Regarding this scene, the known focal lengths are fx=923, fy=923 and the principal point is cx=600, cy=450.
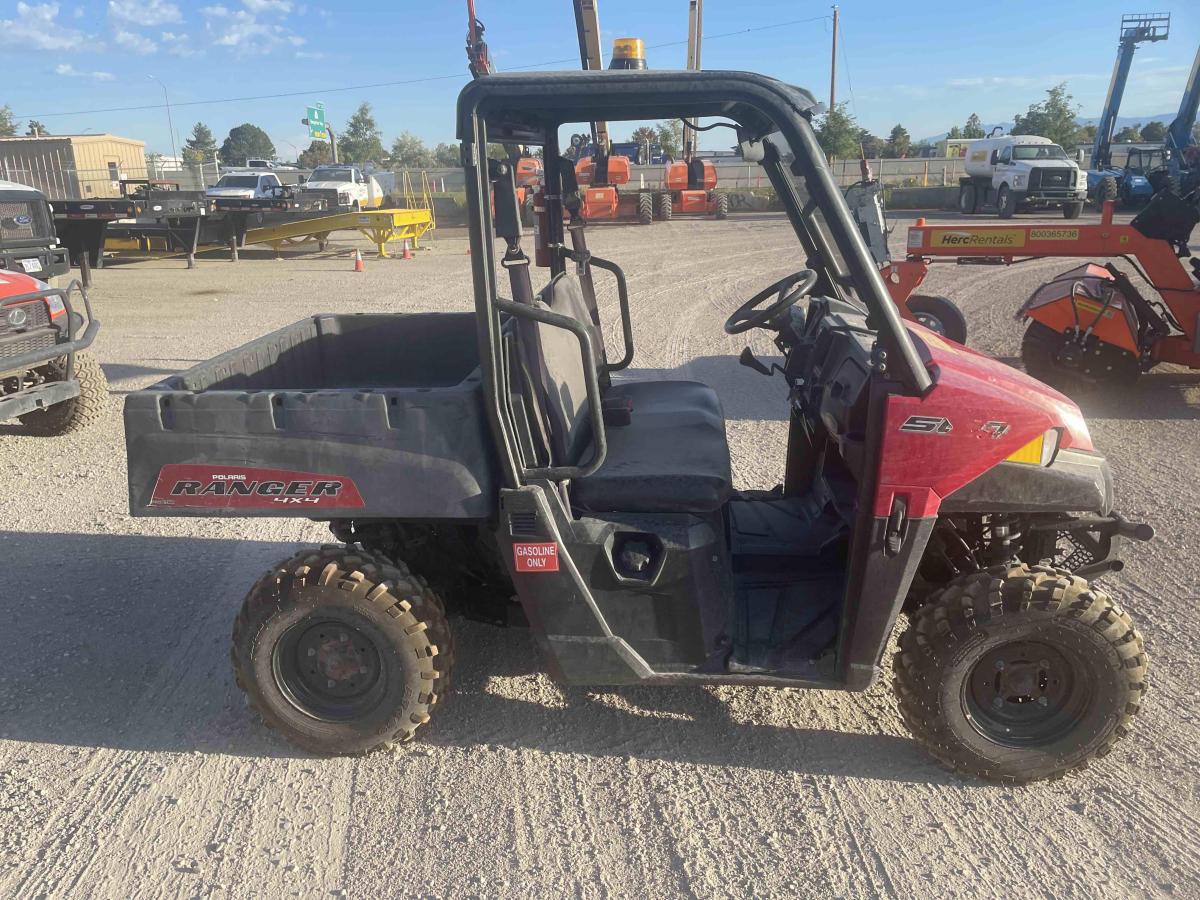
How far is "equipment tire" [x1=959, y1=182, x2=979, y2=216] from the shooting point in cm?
2664

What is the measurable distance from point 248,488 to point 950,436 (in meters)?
2.11

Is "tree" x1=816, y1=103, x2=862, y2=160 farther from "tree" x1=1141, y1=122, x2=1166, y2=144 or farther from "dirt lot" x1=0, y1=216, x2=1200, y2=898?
"dirt lot" x1=0, y1=216, x2=1200, y2=898

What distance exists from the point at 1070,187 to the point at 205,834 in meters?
27.0

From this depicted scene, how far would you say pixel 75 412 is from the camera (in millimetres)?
6773

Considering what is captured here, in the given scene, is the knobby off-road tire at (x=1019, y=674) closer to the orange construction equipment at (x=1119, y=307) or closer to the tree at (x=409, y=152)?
the orange construction equipment at (x=1119, y=307)

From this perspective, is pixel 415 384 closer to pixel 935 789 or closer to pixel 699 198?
pixel 935 789

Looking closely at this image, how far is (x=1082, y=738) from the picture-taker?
112 inches

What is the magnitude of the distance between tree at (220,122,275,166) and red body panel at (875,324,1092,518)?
10414cm

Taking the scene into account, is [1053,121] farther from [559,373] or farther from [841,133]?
[559,373]

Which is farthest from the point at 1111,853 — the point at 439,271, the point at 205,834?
the point at 439,271

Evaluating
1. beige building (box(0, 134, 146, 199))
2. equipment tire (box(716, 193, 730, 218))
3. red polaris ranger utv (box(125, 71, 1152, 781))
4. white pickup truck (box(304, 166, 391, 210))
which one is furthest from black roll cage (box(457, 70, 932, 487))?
beige building (box(0, 134, 146, 199))

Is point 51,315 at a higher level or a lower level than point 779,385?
higher

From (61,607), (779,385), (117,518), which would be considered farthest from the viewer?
(779,385)

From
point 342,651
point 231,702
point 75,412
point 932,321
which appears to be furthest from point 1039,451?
point 75,412
